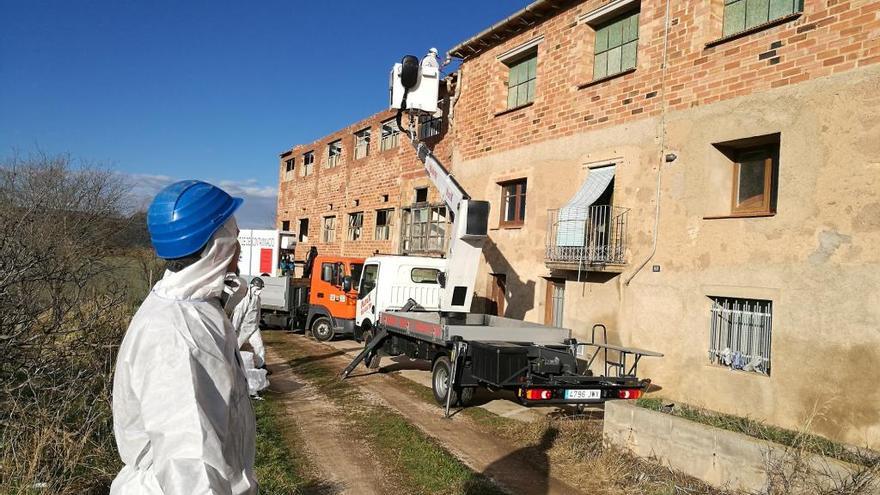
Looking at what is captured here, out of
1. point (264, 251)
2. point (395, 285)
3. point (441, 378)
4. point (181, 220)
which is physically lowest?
point (441, 378)

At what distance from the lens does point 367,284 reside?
45.4ft

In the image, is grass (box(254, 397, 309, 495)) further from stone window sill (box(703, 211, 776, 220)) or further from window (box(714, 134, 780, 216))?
window (box(714, 134, 780, 216))

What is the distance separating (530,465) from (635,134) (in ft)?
21.8

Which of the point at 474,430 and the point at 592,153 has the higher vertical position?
the point at 592,153

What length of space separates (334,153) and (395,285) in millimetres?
13859

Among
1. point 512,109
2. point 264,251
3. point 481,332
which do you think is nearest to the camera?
point 481,332

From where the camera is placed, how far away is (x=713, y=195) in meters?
9.57

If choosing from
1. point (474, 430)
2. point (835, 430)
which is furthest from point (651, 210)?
point (474, 430)

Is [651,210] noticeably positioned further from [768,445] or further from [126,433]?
[126,433]

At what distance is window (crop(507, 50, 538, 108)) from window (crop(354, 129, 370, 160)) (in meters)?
8.80

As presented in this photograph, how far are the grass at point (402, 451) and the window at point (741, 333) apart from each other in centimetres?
485

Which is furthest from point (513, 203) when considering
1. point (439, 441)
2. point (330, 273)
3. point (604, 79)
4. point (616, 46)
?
point (439, 441)

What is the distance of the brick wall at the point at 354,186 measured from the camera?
19516 mm

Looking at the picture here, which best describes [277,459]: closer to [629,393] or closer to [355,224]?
[629,393]
